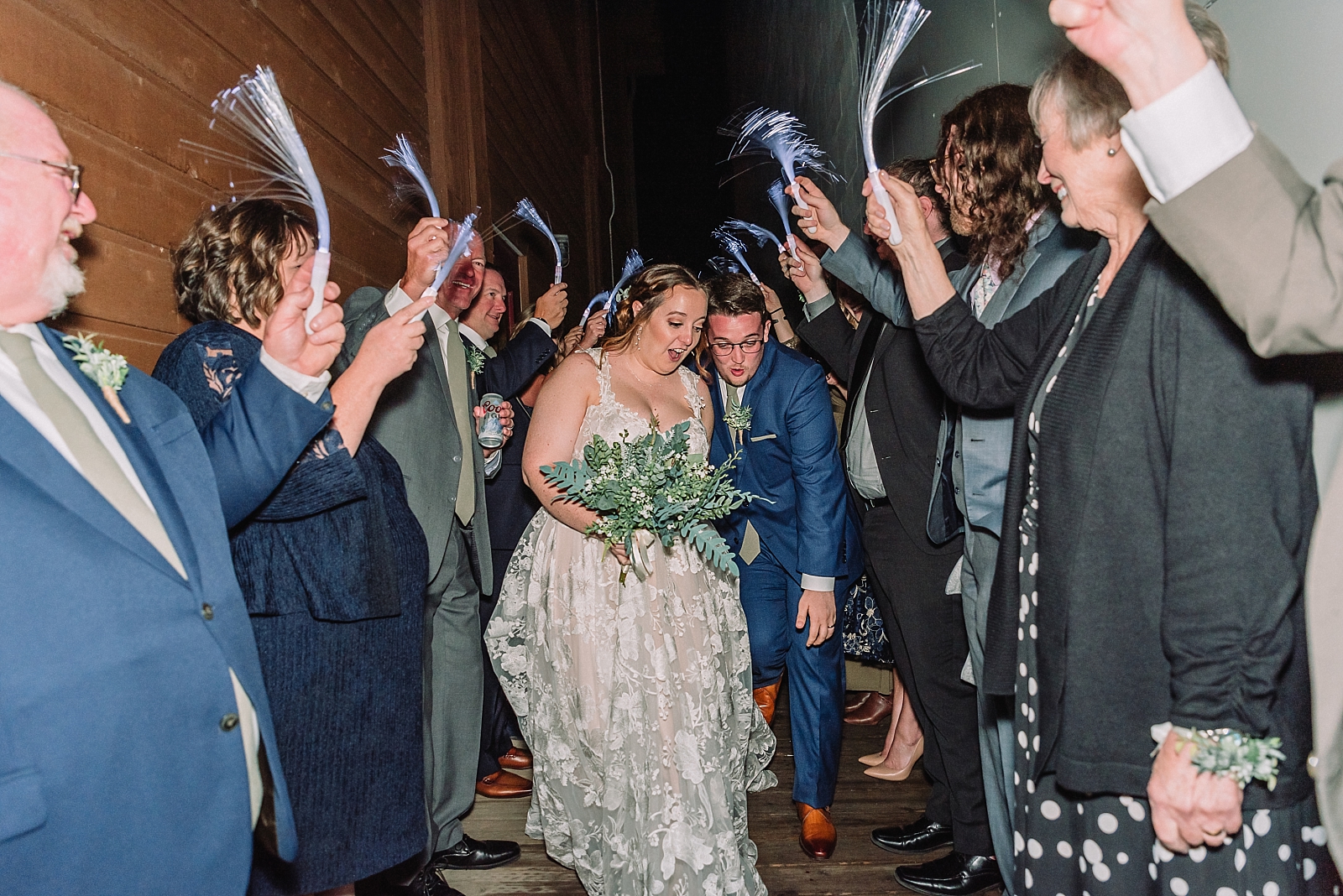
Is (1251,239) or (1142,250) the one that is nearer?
(1251,239)

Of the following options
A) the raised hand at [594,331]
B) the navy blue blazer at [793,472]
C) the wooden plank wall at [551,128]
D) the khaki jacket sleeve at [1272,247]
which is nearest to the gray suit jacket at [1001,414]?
the navy blue blazer at [793,472]

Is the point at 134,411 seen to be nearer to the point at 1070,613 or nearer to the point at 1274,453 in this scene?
the point at 1070,613

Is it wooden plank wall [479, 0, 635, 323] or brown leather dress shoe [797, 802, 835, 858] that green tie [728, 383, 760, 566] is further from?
wooden plank wall [479, 0, 635, 323]

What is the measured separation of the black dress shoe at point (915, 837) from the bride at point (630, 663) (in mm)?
515

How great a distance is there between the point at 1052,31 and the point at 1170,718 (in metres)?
2.29

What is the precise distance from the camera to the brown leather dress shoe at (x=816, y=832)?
9.58ft

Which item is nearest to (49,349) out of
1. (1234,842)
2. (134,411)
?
(134,411)

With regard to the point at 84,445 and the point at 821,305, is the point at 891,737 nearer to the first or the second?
the point at 821,305

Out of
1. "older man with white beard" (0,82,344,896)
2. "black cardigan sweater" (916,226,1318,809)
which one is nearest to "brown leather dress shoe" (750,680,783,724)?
"black cardigan sweater" (916,226,1318,809)

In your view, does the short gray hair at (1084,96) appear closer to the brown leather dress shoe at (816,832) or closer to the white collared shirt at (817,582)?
the white collared shirt at (817,582)

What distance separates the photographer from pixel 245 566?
1.79 metres

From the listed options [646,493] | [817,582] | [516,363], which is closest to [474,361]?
[516,363]

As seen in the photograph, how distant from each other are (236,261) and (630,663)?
5.00 ft

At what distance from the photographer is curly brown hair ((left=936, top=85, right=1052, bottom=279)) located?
2.16 metres
